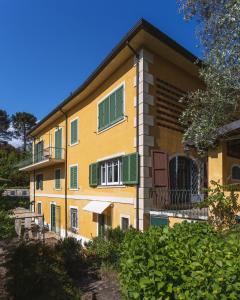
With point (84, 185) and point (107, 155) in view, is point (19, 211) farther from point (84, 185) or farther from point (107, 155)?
point (107, 155)

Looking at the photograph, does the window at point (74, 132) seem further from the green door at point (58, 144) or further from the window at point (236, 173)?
the window at point (236, 173)

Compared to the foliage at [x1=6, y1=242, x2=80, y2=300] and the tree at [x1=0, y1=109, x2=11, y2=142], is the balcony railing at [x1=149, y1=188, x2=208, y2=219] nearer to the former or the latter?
the foliage at [x1=6, y1=242, x2=80, y2=300]

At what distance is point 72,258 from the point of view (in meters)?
9.34

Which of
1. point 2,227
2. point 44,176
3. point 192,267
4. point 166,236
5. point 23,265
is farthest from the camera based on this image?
point 44,176

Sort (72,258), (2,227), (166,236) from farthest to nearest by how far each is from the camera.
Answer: (72,258)
(2,227)
(166,236)

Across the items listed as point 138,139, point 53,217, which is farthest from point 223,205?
point 53,217

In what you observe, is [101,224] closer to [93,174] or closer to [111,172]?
[93,174]

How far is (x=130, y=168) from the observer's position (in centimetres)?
1243

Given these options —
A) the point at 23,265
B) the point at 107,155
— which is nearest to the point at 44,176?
the point at 107,155

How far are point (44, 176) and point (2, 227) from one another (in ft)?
66.6

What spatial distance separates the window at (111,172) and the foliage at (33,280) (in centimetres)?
664

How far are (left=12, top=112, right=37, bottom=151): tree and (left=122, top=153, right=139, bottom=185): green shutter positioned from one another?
183 ft

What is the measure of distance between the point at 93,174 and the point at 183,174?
4.78m

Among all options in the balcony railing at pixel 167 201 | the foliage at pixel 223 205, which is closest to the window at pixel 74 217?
the balcony railing at pixel 167 201
